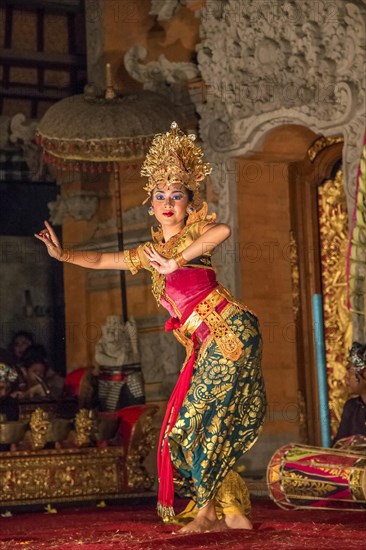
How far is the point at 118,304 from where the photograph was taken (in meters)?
10.6

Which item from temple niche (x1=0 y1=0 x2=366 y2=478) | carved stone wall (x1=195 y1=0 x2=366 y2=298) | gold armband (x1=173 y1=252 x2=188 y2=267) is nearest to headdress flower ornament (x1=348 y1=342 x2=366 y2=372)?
carved stone wall (x1=195 y1=0 x2=366 y2=298)

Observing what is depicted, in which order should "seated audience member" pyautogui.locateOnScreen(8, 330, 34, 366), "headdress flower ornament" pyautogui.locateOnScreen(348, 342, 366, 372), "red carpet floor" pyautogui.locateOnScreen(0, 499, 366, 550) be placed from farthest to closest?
"seated audience member" pyautogui.locateOnScreen(8, 330, 34, 366) → "headdress flower ornament" pyautogui.locateOnScreen(348, 342, 366, 372) → "red carpet floor" pyautogui.locateOnScreen(0, 499, 366, 550)

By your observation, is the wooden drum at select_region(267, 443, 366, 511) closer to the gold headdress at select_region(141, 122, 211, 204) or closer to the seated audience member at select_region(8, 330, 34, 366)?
the gold headdress at select_region(141, 122, 211, 204)

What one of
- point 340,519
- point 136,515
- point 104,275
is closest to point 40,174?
point 104,275

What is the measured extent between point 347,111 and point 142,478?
8.70 ft

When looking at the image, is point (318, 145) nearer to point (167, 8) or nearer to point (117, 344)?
point (167, 8)

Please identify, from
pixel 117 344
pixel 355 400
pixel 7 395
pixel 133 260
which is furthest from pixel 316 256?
pixel 133 260

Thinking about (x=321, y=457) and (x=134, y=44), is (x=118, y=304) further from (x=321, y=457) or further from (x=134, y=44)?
(x=321, y=457)

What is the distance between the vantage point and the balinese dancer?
19.1 ft

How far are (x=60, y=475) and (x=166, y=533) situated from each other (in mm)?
2397

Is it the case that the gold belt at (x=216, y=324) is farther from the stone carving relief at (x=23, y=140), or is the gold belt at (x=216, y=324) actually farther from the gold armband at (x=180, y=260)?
the stone carving relief at (x=23, y=140)

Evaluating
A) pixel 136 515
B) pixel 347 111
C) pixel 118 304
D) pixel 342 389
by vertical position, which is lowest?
pixel 136 515

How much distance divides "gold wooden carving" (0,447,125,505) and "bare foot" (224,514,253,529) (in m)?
2.39

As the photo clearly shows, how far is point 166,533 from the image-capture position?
233 inches
